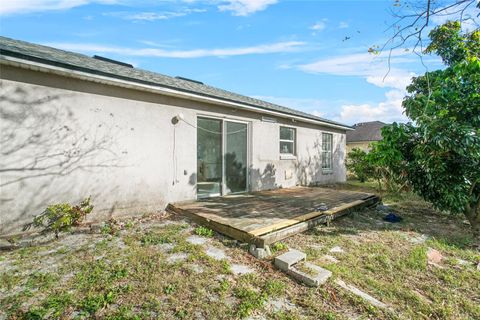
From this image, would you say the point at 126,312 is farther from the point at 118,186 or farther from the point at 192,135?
the point at 192,135

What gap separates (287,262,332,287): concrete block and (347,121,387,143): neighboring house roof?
2830 cm

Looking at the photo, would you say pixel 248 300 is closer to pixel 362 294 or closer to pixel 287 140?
pixel 362 294

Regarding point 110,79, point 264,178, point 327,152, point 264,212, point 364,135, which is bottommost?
point 264,212

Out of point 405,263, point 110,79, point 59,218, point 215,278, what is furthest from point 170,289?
point 110,79

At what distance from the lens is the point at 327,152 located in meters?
12.2

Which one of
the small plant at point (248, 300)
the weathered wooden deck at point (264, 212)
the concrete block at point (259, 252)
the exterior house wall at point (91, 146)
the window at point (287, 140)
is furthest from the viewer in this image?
the window at point (287, 140)

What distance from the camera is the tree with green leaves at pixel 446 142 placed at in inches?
187

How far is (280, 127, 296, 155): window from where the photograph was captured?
31.7 ft

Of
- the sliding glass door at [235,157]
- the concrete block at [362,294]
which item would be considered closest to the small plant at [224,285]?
the concrete block at [362,294]

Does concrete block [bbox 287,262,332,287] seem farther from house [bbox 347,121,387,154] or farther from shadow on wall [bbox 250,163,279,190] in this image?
house [bbox 347,121,387,154]

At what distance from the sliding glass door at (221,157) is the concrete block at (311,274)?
Result: 412 cm

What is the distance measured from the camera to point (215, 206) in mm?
6035

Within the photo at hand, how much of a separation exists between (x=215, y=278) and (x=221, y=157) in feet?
14.9

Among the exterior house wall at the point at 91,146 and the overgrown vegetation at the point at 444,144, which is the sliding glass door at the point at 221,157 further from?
the overgrown vegetation at the point at 444,144
